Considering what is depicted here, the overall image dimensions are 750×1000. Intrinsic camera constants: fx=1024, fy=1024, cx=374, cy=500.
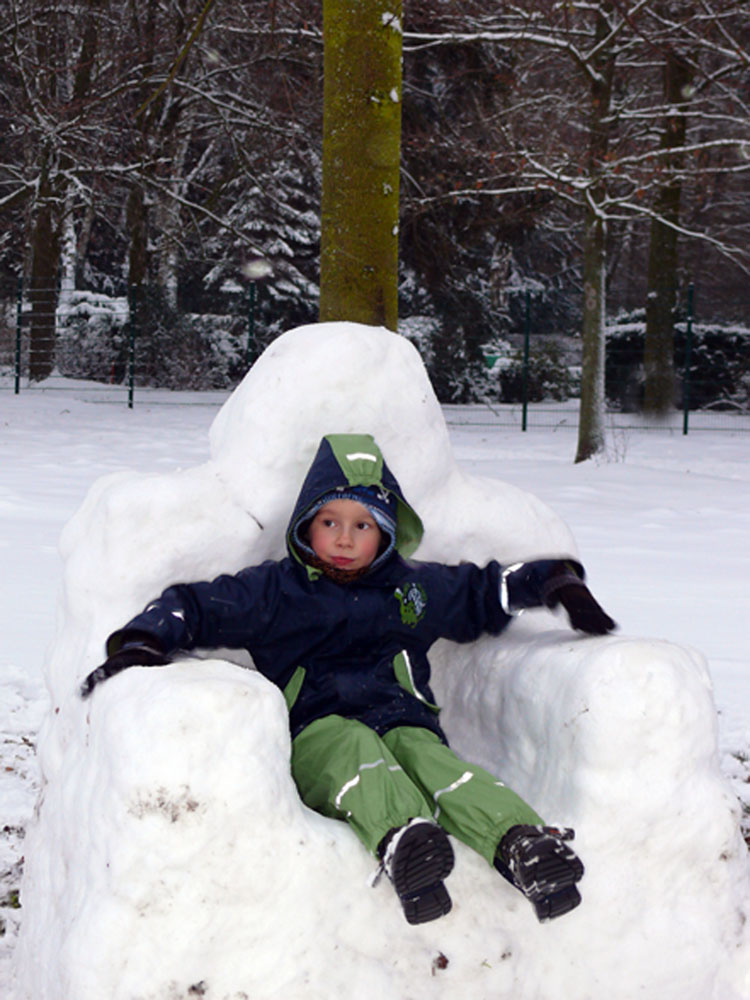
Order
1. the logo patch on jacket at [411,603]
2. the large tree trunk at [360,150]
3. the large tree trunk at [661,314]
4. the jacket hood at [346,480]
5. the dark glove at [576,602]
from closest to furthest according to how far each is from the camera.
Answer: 1. the dark glove at [576,602]
2. the jacket hood at [346,480]
3. the logo patch on jacket at [411,603]
4. the large tree trunk at [360,150]
5. the large tree trunk at [661,314]

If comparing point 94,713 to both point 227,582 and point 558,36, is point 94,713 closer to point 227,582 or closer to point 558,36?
point 227,582

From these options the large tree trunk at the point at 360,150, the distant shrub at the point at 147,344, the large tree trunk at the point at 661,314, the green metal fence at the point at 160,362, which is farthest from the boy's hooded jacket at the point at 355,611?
the distant shrub at the point at 147,344

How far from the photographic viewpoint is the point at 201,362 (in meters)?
18.4

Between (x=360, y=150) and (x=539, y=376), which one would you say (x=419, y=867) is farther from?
(x=539, y=376)

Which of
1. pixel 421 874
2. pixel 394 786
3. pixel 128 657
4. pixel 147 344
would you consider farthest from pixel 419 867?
pixel 147 344

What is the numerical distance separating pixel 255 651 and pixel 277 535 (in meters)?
0.36

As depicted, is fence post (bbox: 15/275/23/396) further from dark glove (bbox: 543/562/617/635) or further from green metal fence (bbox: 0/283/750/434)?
dark glove (bbox: 543/562/617/635)

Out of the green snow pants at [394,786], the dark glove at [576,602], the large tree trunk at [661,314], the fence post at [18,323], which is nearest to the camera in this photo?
the green snow pants at [394,786]

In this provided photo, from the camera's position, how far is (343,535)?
263cm

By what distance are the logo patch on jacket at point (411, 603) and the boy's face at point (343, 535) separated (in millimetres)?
130

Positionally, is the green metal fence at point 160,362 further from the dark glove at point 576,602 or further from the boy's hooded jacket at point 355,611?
the dark glove at point 576,602

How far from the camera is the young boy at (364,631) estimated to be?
2.15m

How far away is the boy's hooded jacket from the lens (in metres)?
2.55

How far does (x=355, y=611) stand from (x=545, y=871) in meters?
0.89
